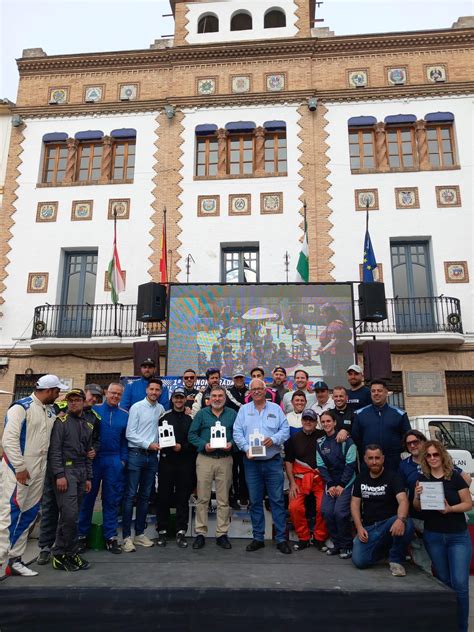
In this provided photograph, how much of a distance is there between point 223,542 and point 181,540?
478 mm

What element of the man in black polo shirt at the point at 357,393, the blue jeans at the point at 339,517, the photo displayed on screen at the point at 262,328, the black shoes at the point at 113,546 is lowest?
the black shoes at the point at 113,546

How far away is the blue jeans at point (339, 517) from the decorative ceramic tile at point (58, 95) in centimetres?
1558

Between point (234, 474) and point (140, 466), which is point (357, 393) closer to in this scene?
point (234, 474)

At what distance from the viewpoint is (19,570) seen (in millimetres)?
4695

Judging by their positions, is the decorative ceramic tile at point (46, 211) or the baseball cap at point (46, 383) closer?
the baseball cap at point (46, 383)

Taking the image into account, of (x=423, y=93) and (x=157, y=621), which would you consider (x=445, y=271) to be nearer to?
(x=423, y=93)

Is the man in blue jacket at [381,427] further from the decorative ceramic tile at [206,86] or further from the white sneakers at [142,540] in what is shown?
the decorative ceramic tile at [206,86]

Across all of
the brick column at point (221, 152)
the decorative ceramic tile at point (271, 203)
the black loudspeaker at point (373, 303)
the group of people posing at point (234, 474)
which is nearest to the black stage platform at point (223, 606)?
the group of people posing at point (234, 474)

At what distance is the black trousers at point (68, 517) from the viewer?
4934mm

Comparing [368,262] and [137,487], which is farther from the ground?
[368,262]

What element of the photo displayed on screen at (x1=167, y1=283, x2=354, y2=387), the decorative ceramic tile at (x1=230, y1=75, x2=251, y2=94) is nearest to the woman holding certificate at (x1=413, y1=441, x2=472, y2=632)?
the photo displayed on screen at (x1=167, y1=283, x2=354, y2=387)

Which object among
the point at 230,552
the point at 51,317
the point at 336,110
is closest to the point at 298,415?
the point at 230,552

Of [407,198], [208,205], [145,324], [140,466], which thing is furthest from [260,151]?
[140,466]

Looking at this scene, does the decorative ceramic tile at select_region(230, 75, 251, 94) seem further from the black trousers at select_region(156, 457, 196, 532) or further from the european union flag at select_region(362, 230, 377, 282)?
the black trousers at select_region(156, 457, 196, 532)
